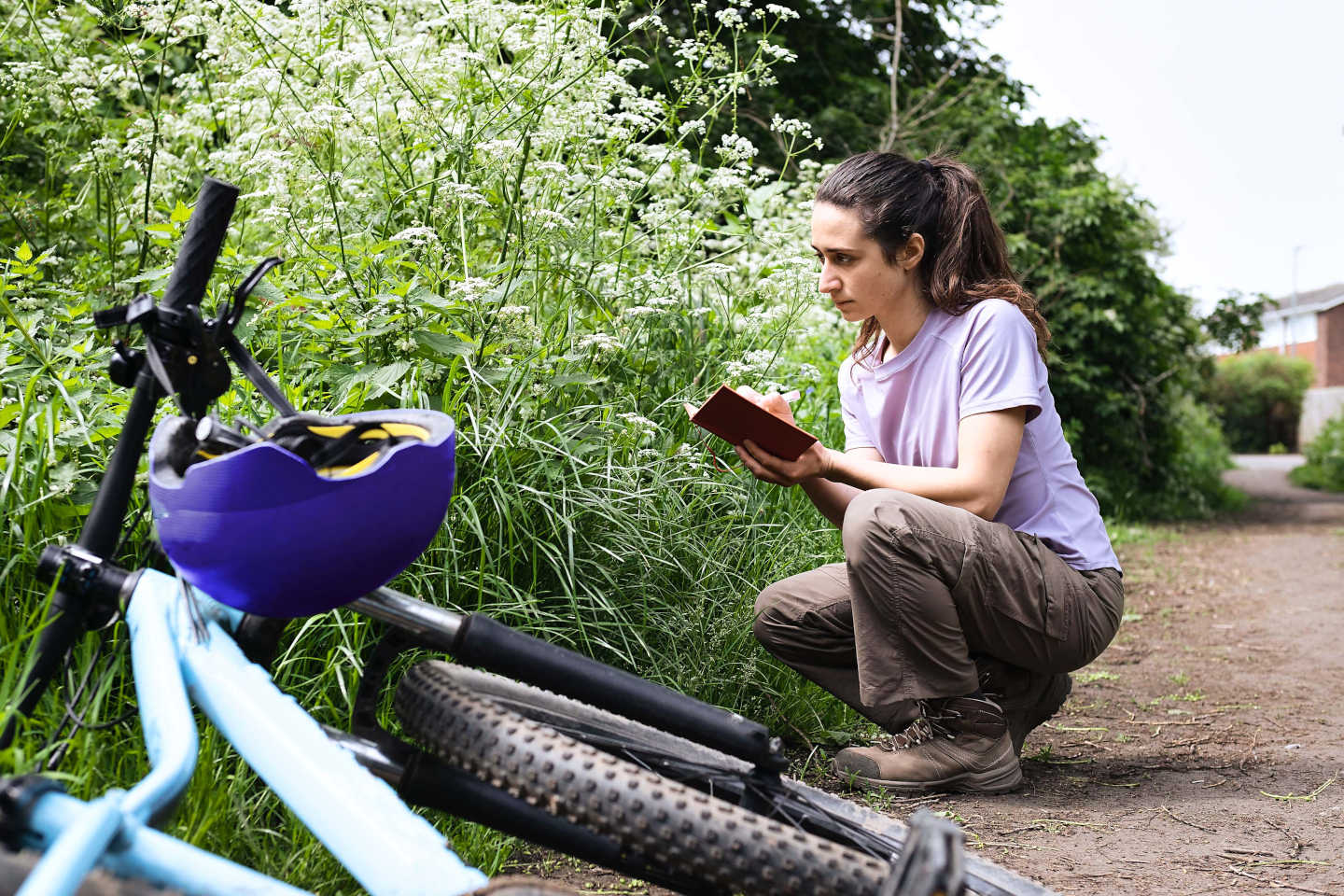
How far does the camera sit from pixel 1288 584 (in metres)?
6.70

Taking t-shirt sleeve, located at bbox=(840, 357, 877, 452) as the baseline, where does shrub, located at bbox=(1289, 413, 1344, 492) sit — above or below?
below

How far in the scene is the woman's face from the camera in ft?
8.68

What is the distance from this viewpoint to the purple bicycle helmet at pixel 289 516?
1273 millimetres

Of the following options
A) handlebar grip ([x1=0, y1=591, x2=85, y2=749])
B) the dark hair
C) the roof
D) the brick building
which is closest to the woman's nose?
the dark hair

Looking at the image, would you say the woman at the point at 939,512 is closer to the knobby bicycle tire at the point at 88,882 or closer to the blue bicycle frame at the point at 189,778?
the blue bicycle frame at the point at 189,778

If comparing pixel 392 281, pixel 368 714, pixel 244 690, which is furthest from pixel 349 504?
pixel 392 281

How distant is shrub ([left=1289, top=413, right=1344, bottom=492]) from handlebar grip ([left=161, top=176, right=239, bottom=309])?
57.1 feet

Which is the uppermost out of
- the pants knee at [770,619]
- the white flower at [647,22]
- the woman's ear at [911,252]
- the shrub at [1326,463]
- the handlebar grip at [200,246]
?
the white flower at [647,22]

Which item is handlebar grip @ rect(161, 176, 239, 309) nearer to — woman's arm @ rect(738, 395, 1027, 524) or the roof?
woman's arm @ rect(738, 395, 1027, 524)

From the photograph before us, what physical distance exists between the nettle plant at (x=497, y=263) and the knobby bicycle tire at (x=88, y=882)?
1.41 meters

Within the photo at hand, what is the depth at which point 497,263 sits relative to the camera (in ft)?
10.5

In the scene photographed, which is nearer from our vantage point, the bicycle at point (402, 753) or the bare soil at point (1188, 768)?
the bicycle at point (402, 753)

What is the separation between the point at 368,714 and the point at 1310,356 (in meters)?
55.7

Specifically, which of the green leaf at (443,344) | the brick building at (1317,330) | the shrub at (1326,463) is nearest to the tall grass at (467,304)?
the green leaf at (443,344)
